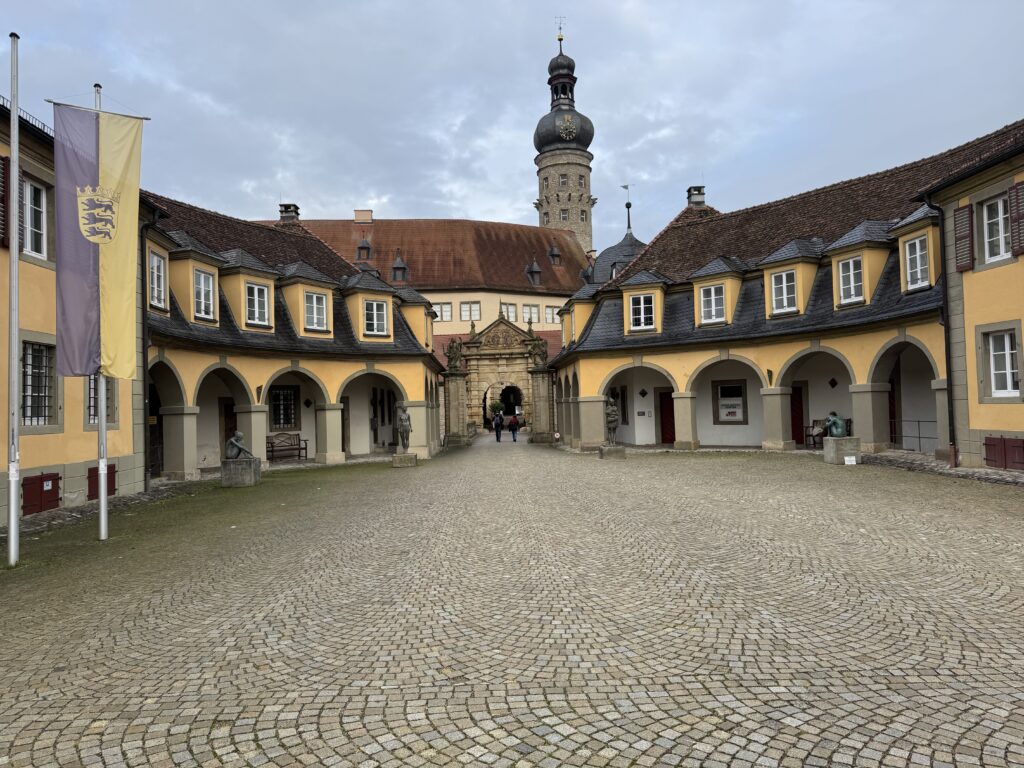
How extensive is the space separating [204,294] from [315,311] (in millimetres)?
4537

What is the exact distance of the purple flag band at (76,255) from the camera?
30.7ft

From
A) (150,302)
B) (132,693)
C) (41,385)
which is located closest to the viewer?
(132,693)

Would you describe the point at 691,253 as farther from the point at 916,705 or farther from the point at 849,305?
the point at 916,705

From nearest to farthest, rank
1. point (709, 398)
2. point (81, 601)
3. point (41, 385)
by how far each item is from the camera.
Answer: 1. point (81, 601)
2. point (41, 385)
3. point (709, 398)

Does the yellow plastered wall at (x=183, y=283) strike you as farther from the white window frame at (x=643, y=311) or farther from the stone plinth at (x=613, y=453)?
the white window frame at (x=643, y=311)

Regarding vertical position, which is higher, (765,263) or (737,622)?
(765,263)

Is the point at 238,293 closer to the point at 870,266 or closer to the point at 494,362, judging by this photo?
the point at 870,266

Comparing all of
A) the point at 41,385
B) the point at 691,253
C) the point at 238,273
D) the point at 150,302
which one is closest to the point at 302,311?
the point at 238,273

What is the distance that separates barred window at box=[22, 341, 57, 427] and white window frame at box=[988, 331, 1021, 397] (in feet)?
61.7

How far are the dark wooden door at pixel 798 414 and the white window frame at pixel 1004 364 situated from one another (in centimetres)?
1011

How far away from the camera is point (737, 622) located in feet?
17.8

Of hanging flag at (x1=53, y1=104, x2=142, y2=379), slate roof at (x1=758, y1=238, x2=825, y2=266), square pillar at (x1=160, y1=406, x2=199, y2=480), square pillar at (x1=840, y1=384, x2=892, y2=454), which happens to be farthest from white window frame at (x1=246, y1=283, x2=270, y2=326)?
square pillar at (x1=840, y1=384, x2=892, y2=454)

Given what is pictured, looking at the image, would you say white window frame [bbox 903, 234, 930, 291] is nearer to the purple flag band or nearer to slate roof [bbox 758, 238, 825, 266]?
slate roof [bbox 758, 238, 825, 266]

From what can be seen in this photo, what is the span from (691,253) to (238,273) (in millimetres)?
16930
